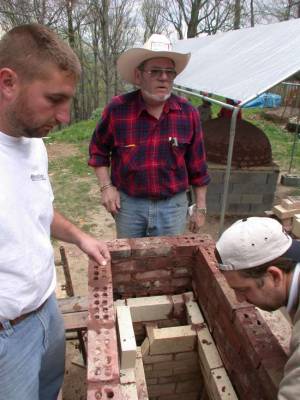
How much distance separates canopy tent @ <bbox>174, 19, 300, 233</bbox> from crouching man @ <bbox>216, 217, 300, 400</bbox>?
212 cm

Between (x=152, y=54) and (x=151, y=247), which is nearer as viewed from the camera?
(x=151, y=247)

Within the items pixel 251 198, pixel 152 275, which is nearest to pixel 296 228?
pixel 152 275

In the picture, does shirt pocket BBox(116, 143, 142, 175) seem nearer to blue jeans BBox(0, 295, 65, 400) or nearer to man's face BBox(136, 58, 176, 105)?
man's face BBox(136, 58, 176, 105)

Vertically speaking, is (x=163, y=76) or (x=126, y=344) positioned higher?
(x=163, y=76)

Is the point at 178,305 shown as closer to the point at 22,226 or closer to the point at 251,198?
the point at 22,226

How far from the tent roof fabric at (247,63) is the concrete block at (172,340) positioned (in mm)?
2208

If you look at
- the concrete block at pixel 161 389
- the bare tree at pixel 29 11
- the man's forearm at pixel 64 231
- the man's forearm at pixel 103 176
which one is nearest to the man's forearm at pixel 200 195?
the man's forearm at pixel 103 176

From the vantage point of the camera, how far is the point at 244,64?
4.66 metres

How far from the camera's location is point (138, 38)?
1952 cm

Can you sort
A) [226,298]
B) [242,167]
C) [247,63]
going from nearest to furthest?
[226,298], [247,63], [242,167]

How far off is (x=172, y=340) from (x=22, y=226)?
1.40 m

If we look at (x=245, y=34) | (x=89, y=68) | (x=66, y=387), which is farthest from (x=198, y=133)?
(x=89, y=68)

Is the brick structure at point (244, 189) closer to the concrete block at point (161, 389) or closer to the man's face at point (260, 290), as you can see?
the concrete block at point (161, 389)

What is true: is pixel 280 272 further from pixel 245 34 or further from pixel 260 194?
pixel 245 34
